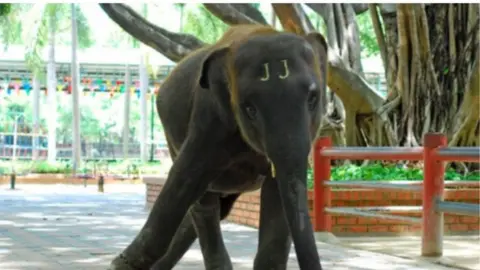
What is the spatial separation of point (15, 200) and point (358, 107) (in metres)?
7.14

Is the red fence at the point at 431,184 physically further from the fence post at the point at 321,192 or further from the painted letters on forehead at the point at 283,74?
the painted letters on forehead at the point at 283,74

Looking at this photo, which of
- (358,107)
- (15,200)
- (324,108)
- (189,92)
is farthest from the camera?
(15,200)

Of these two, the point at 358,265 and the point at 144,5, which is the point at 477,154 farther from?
→ the point at 144,5

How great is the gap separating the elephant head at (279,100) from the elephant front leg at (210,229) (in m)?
0.91

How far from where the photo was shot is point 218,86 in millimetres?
4105

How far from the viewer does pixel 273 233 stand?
Result: 4504mm

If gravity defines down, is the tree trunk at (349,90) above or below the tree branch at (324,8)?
below

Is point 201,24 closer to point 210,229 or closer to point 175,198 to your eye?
point 210,229

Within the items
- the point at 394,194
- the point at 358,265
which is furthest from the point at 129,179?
the point at 358,265

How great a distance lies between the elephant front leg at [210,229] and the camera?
492 cm

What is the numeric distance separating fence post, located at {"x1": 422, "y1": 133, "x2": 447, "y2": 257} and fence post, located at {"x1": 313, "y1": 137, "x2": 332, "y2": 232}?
5.96 ft

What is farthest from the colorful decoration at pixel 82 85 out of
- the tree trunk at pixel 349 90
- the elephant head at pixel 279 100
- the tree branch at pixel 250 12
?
the elephant head at pixel 279 100

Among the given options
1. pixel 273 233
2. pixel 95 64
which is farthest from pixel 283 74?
pixel 95 64

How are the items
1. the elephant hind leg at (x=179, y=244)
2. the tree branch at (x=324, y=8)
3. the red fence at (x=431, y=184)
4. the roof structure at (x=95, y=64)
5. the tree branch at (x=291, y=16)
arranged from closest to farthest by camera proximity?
the elephant hind leg at (x=179, y=244), the red fence at (x=431, y=184), the tree branch at (x=291, y=16), the tree branch at (x=324, y=8), the roof structure at (x=95, y=64)
